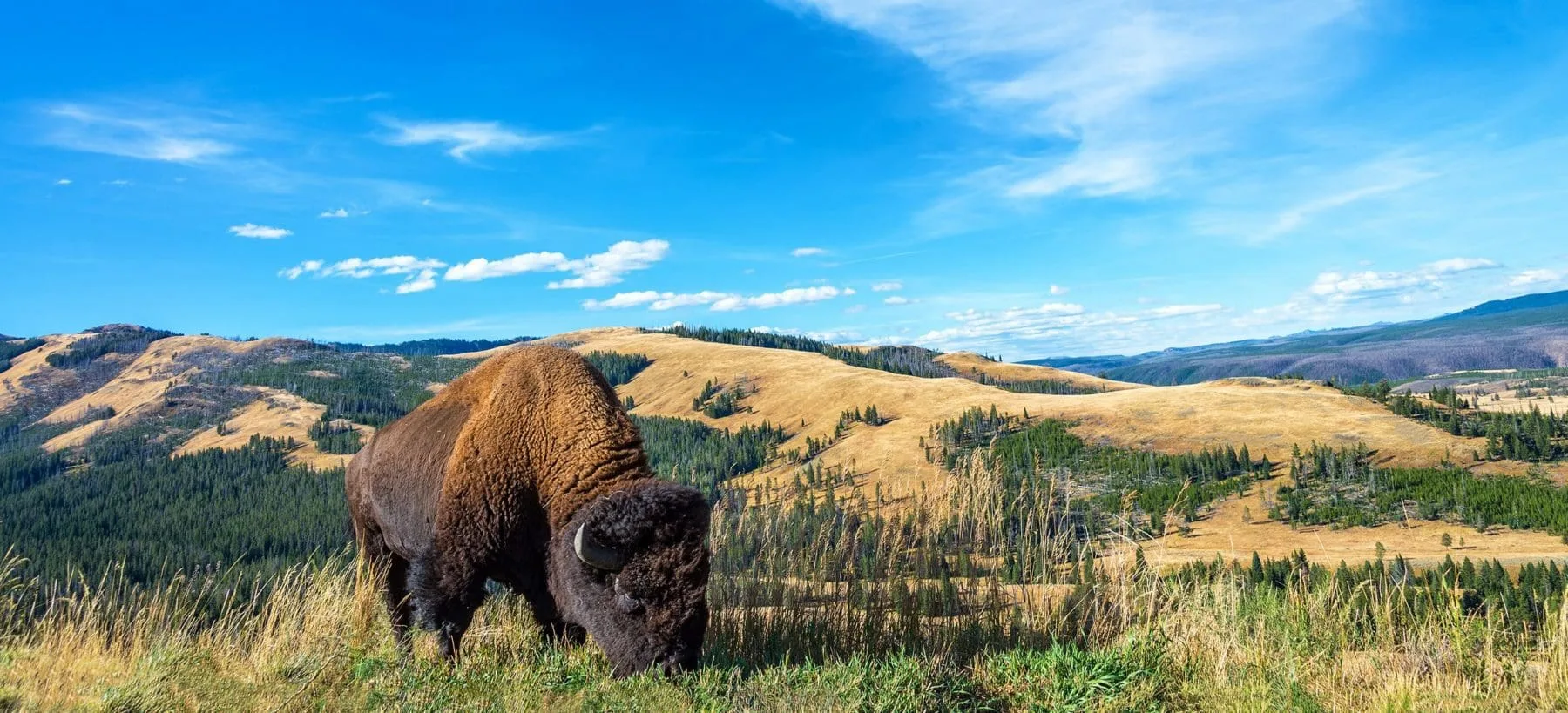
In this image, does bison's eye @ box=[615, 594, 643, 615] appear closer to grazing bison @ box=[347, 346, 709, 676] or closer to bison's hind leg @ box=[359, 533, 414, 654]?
grazing bison @ box=[347, 346, 709, 676]

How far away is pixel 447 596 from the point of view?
743cm

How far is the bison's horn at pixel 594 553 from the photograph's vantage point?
6.56 m

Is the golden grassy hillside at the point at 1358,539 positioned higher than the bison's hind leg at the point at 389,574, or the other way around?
the bison's hind leg at the point at 389,574

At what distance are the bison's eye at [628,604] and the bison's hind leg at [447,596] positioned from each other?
1.61 m

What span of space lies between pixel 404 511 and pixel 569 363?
2209 millimetres

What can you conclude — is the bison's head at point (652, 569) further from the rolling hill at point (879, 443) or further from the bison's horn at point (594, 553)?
the rolling hill at point (879, 443)

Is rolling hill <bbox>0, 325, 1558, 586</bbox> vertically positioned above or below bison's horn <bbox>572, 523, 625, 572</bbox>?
below

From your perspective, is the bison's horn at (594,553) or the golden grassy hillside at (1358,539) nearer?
the bison's horn at (594,553)

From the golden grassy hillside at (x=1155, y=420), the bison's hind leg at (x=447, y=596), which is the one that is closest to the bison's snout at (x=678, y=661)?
the bison's hind leg at (x=447, y=596)

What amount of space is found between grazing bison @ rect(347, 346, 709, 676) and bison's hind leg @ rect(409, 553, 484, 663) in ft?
0.04

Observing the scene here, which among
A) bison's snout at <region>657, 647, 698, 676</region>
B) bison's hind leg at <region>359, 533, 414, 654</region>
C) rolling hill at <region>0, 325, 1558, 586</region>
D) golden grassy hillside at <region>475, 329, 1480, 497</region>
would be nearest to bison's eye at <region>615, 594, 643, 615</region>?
bison's snout at <region>657, 647, 698, 676</region>

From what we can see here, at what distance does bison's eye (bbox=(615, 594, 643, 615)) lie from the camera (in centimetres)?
659

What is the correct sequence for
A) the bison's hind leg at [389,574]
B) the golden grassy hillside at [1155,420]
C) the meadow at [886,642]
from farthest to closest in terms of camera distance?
the golden grassy hillside at [1155,420], the bison's hind leg at [389,574], the meadow at [886,642]

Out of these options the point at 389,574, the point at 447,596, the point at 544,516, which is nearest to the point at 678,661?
the point at 544,516
